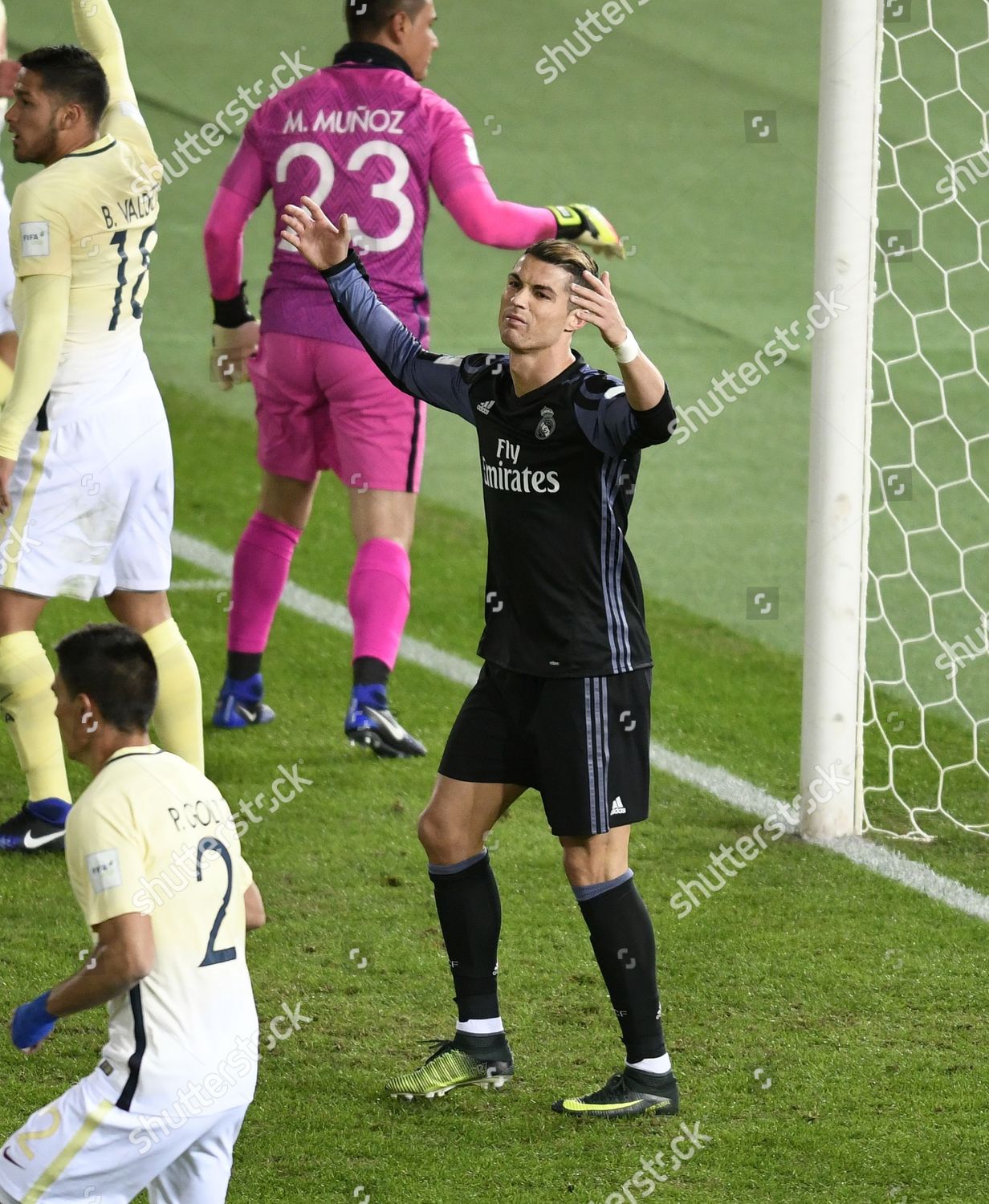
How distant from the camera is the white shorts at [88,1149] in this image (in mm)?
2631

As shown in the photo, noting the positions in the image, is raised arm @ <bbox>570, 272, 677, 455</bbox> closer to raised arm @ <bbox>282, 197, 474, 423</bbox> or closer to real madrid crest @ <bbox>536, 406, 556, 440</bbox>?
real madrid crest @ <bbox>536, 406, 556, 440</bbox>

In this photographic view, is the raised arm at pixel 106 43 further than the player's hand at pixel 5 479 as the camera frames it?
Yes

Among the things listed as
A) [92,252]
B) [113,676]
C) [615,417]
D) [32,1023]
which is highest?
[92,252]

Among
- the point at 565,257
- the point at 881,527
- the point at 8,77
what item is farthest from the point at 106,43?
the point at 881,527

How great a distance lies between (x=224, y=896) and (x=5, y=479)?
2.10 meters

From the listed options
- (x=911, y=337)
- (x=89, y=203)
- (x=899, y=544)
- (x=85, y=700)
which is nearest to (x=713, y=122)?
(x=911, y=337)

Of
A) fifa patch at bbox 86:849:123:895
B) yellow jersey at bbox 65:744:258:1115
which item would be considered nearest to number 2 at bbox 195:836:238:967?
yellow jersey at bbox 65:744:258:1115

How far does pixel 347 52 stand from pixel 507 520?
2703mm

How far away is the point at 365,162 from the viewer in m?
5.69

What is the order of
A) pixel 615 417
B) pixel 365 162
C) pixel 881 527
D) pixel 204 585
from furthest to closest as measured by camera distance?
pixel 881 527 < pixel 204 585 < pixel 365 162 < pixel 615 417

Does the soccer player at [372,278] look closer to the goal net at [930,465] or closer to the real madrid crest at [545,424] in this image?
the goal net at [930,465]

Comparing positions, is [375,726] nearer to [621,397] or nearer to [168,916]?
[621,397]

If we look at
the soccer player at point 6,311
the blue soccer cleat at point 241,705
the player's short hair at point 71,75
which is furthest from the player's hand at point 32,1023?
the blue soccer cleat at point 241,705

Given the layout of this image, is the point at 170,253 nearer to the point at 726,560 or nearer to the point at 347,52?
the point at 726,560
